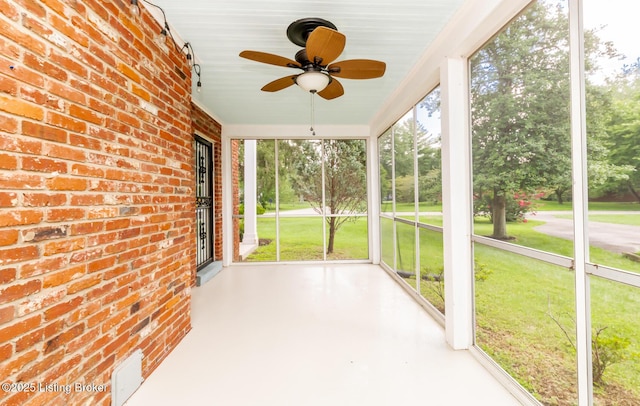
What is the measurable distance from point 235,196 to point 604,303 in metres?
5.25

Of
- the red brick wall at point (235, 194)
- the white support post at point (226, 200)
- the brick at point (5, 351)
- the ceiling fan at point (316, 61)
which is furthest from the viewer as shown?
the red brick wall at point (235, 194)

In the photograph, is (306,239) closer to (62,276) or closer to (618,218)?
(62,276)

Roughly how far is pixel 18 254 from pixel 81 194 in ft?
1.29

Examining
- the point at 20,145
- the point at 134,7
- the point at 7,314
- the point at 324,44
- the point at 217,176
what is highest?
the point at 134,7

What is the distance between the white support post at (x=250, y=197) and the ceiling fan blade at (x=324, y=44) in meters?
4.15

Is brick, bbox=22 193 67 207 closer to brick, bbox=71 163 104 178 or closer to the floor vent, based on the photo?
brick, bbox=71 163 104 178

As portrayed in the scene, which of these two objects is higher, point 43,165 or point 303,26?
point 303,26

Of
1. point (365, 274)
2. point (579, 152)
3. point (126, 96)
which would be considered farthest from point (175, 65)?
point (365, 274)

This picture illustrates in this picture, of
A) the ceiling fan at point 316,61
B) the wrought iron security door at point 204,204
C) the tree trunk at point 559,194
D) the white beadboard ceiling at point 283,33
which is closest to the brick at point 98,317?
the ceiling fan at point 316,61

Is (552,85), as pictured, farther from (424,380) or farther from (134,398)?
(134,398)

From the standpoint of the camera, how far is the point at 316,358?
219cm

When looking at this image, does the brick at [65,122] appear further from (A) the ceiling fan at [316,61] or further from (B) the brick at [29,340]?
(A) the ceiling fan at [316,61]

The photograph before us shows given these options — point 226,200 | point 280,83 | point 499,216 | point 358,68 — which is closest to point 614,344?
point 499,216

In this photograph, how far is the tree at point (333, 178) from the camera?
5.65 meters
